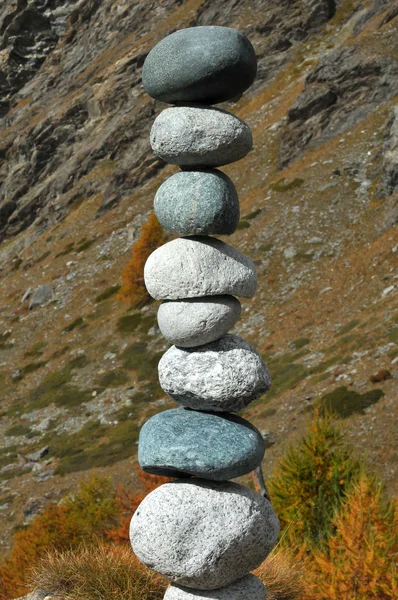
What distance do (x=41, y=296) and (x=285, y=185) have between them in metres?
30.4

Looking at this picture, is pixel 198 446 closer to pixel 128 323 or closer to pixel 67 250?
pixel 128 323

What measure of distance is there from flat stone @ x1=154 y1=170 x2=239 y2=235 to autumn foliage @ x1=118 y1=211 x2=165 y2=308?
50002mm

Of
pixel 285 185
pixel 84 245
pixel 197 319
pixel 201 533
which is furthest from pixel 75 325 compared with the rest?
pixel 201 533

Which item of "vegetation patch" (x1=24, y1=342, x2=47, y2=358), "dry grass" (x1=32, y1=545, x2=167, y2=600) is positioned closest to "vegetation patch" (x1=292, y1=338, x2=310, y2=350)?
"dry grass" (x1=32, y1=545, x2=167, y2=600)

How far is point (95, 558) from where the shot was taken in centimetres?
1207

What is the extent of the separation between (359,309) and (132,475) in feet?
56.6

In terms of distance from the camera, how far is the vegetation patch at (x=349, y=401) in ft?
92.2

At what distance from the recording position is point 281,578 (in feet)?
40.9

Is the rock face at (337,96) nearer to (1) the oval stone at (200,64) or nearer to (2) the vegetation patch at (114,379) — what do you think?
(2) the vegetation patch at (114,379)

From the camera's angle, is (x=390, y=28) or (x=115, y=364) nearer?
(x=115, y=364)

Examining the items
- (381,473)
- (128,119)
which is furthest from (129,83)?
(381,473)

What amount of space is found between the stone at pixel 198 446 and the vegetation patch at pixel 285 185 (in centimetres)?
5185

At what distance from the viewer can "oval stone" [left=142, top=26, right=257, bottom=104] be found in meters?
9.91

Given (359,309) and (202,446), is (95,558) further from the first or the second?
(359,309)
